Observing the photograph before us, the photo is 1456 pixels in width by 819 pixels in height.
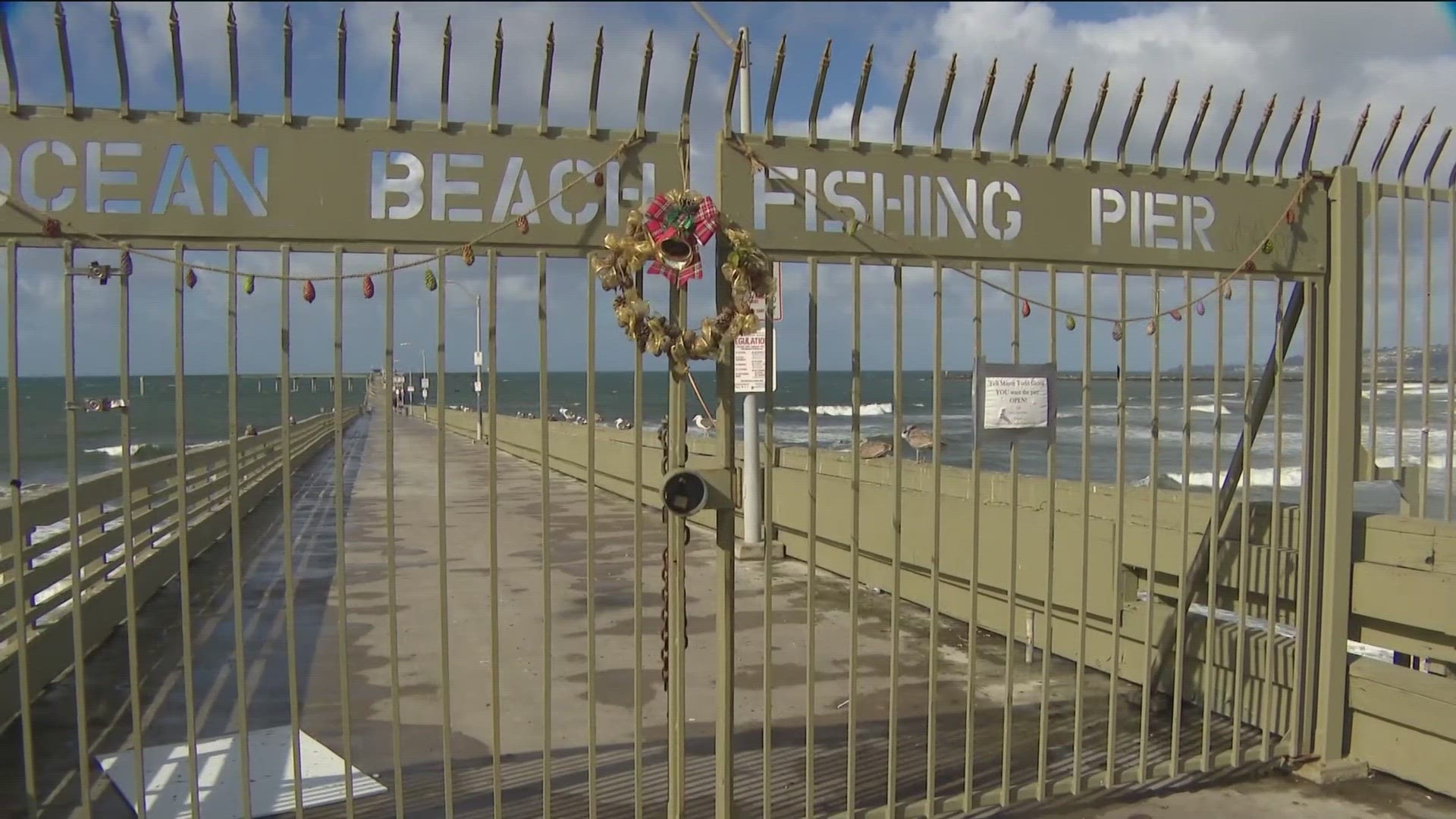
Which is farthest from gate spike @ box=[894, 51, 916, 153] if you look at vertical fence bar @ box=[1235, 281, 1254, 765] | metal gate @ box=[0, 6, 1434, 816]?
vertical fence bar @ box=[1235, 281, 1254, 765]

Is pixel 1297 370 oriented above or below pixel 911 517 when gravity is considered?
above

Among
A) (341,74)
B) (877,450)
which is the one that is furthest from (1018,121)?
(877,450)

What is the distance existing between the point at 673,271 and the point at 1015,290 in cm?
163

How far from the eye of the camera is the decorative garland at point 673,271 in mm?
4039

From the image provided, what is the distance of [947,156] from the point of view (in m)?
4.73

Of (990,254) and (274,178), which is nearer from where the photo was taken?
(274,178)

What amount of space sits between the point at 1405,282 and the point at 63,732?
7850 millimetres

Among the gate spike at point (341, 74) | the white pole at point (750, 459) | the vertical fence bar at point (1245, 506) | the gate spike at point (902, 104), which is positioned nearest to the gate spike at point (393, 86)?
the gate spike at point (341, 74)

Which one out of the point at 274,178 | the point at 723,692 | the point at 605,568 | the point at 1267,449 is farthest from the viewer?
the point at 1267,449

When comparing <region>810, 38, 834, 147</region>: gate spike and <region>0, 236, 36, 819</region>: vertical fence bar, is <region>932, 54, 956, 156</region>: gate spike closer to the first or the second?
<region>810, 38, 834, 147</region>: gate spike

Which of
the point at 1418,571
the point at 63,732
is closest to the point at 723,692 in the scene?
the point at 1418,571

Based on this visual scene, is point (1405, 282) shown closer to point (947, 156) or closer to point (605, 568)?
point (947, 156)

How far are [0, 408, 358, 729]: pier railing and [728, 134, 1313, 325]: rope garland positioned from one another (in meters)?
2.37

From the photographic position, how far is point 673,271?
4.07 metres
